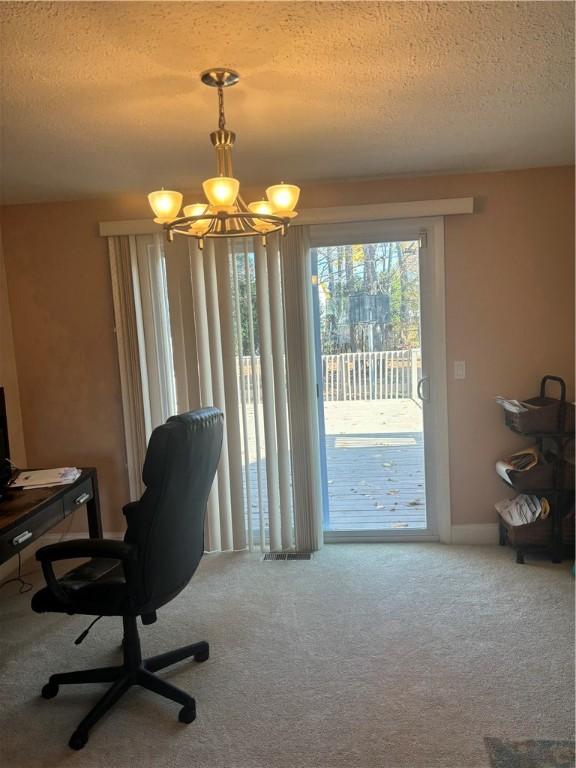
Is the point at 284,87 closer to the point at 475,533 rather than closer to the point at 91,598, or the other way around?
the point at 91,598

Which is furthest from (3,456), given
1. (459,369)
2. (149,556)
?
(459,369)

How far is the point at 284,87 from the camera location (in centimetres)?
196

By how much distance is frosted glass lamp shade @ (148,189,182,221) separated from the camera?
1900 millimetres

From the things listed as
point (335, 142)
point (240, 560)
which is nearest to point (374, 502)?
point (240, 560)

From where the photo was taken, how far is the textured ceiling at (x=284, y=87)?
5.04ft

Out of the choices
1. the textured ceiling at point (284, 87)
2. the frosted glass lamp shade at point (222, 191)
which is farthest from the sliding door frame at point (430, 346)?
the frosted glass lamp shade at point (222, 191)

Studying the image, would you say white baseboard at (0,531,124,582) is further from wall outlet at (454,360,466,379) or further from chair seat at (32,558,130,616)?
wall outlet at (454,360,466,379)

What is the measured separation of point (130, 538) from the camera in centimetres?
192

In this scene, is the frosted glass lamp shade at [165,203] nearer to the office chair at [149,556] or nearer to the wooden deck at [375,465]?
the office chair at [149,556]

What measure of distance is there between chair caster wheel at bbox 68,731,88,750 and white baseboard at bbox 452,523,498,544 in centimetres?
243

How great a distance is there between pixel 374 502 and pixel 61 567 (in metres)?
2.15

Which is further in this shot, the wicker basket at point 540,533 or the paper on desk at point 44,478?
the wicker basket at point 540,533

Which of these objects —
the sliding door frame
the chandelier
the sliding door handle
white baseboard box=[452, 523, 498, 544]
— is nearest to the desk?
the chandelier

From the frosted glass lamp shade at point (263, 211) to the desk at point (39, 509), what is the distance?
1.62 meters
